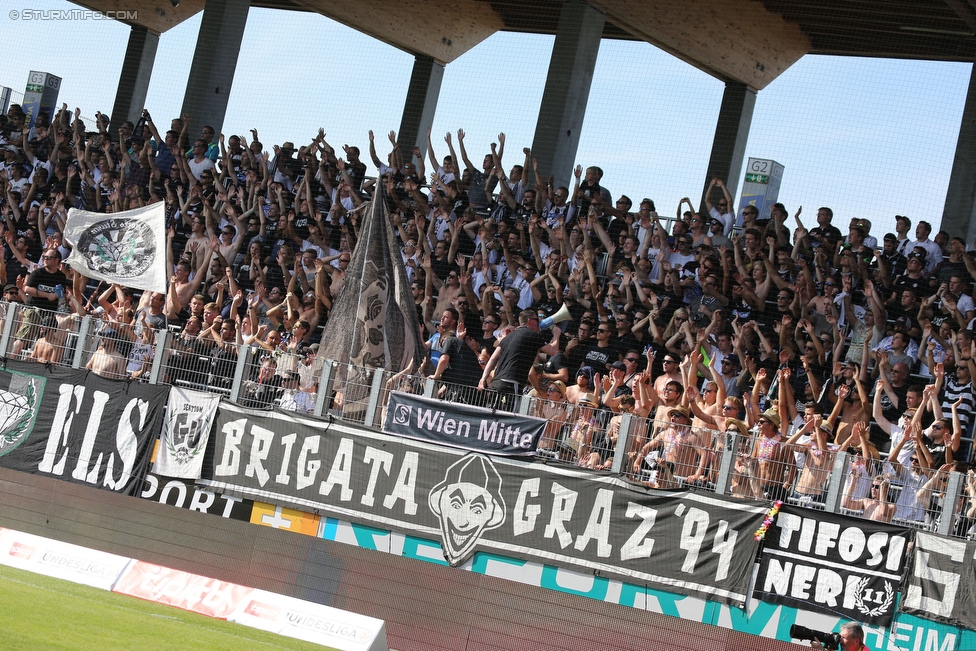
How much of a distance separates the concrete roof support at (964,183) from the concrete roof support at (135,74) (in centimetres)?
1849

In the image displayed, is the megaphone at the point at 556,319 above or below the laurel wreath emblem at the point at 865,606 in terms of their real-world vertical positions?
above

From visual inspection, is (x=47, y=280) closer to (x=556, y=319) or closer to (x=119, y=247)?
(x=119, y=247)

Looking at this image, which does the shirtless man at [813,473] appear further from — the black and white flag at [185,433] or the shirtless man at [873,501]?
the black and white flag at [185,433]

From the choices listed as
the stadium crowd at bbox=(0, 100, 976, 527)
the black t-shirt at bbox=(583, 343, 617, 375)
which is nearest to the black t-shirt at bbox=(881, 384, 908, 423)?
the stadium crowd at bbox=(0, 100, 976, 527)

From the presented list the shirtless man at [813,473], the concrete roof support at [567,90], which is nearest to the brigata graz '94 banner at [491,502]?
the shirtless man at [813,473]

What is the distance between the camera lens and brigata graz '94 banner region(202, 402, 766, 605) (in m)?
9.51

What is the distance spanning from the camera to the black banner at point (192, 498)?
38.5 ft

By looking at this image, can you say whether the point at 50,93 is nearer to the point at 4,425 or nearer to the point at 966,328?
the point at 4,425

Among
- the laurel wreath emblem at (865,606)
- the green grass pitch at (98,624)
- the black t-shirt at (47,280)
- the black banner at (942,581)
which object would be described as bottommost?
the green grass pitch at (98,624)

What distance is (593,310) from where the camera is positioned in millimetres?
13969

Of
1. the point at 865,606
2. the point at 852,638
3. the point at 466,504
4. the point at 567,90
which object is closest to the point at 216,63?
the point at 567,90

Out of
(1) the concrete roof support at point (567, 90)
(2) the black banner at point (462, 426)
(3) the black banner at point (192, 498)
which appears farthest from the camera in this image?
(1) the concrete roof support at point (567, 90)

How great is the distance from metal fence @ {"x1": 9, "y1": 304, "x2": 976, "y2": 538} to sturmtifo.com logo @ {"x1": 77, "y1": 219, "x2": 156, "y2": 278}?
847mm

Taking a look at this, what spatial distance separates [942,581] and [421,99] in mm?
17375
